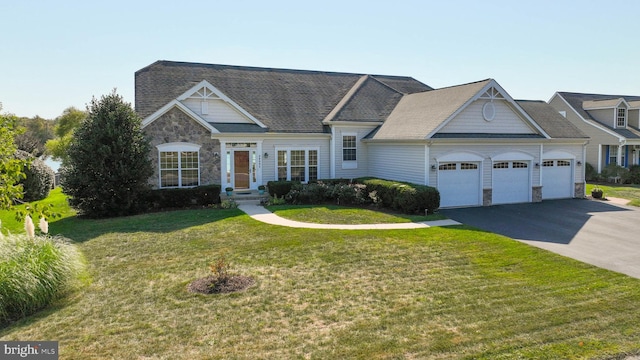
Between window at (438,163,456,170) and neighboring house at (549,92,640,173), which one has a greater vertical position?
neighboring house at (549,92,640,173)

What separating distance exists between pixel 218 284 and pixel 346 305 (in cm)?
278

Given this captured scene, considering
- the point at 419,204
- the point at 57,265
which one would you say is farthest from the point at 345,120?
the point at 57,265

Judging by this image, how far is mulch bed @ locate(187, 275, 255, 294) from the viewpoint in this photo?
350 inches

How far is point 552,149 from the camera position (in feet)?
72.7

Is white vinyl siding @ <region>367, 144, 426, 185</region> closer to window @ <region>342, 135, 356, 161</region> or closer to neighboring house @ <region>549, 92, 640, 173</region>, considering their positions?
window @ <region>342, 135, 356, 161</region>

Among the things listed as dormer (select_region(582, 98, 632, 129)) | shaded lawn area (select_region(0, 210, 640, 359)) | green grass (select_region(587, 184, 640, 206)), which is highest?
dormer (select_region(582, 98, 632, 129))

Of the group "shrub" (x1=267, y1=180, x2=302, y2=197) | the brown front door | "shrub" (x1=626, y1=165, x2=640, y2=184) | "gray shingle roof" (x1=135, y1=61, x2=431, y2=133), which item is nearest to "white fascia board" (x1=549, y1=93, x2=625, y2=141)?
"shrub" (x1=626, y1=165, x2=640, y2=184)

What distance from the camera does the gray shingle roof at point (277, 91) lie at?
23.0 metres

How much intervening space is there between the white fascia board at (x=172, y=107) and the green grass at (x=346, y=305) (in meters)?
8.18

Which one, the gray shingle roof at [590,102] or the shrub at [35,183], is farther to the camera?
the gray shingle roof at [590,102]

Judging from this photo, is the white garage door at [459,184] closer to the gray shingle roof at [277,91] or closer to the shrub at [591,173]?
the gray shingle roof at [277,91]

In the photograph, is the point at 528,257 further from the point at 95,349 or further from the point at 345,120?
the point at 345,120

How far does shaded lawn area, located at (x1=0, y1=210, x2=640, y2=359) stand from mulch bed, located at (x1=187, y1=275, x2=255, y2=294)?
25cm

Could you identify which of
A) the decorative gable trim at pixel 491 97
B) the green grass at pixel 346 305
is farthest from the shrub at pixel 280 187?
the green grass at pixel 346 305
